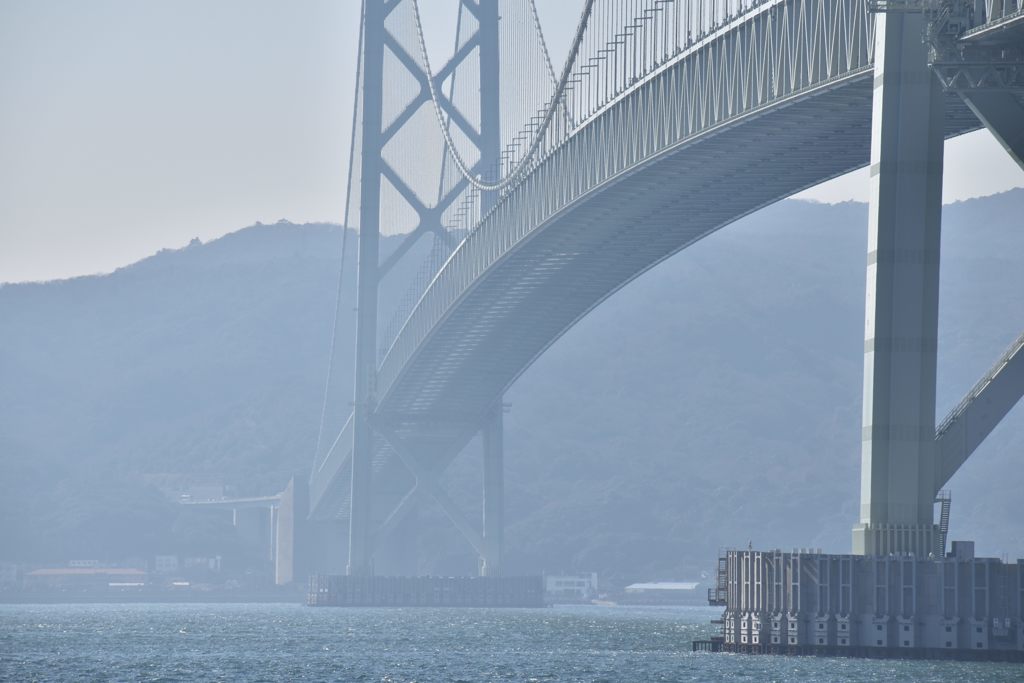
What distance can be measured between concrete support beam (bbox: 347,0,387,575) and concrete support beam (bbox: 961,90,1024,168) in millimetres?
48053

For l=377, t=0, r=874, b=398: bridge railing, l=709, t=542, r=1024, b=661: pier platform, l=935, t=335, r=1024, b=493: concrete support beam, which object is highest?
l=377, t=0, r=874, b=398: bridge railing

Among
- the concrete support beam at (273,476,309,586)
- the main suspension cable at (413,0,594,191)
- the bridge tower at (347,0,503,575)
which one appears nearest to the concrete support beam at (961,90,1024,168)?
the main suspension cable at (413,0,594,191)

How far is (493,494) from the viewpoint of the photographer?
94.5 meters

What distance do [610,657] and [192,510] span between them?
115578 millimetres

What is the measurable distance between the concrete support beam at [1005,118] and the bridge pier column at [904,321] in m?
0.93

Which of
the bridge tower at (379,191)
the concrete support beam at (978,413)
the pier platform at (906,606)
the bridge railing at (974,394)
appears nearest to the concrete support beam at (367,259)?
the bridge tower at (379,191)

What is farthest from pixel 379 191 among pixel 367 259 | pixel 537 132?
pixel 537 132

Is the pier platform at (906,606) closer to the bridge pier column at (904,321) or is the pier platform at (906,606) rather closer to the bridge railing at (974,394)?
the bridge pier column at (904,321)

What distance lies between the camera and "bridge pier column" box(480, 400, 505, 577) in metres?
91.2

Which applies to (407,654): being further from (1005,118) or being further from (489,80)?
(489,80)

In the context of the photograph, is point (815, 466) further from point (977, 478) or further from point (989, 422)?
point (989, 422)

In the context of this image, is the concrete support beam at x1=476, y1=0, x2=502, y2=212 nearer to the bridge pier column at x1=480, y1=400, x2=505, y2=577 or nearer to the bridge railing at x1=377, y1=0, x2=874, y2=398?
the bridge pier column at x1=480, y1=400, x2=505, y2=577

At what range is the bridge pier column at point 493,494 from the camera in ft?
299

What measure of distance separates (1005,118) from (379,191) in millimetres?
50961
